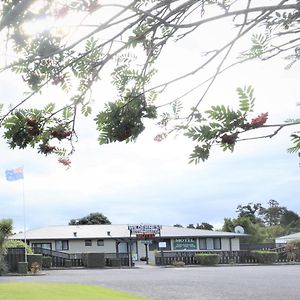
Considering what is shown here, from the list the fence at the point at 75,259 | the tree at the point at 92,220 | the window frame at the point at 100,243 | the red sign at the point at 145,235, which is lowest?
the fence at the point at 75,259

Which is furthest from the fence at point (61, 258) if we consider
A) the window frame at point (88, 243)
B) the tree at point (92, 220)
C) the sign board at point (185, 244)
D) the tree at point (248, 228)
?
the tree at point (92, 220)

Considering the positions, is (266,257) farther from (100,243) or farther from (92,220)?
(92,220)

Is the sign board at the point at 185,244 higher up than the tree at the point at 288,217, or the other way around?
the tree at the point at 288,217

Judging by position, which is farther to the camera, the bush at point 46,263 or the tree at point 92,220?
the tree at point 92,220

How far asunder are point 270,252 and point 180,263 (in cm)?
822

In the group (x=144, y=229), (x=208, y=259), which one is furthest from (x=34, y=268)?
(x=144, y=229)

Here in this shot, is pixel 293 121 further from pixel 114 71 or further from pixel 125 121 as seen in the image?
pixel 114 71

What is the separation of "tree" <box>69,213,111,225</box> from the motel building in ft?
82.9

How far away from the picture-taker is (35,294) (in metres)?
16.4

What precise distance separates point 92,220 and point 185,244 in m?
32.3

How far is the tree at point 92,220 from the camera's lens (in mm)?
88912

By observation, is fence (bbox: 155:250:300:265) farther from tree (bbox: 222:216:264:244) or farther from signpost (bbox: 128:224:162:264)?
tree (bbox: 222:216:264:244)

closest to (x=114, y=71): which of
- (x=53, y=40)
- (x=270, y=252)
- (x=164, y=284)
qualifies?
(x=53, y=40)

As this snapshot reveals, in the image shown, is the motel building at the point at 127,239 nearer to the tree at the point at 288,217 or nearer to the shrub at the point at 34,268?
the shrub at the point at 34,268
